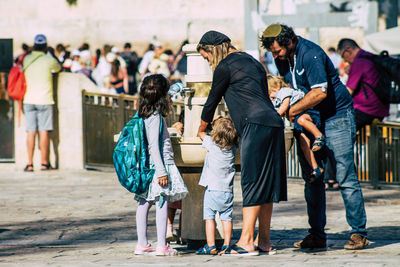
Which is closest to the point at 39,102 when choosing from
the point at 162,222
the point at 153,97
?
the point at 153,97

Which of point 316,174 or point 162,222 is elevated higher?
point 316,174

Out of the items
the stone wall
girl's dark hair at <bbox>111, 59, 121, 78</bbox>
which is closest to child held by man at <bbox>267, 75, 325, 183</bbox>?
girl's dark hair at <bbox>111, 59, 121, 78</bbox>

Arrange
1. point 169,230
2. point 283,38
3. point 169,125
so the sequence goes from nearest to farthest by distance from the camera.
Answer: point 283,38
point 169,230
point 169,125

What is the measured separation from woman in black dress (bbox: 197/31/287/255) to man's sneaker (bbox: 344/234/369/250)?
0.79 meters

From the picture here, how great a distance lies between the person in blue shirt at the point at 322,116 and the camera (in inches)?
278

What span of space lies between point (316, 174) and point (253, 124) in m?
0.91

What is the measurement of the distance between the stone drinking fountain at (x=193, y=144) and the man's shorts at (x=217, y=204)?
0.24 meters

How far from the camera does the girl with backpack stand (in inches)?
274

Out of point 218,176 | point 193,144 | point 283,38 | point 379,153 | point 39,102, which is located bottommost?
point 379,153

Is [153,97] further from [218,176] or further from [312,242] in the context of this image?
[312,242]

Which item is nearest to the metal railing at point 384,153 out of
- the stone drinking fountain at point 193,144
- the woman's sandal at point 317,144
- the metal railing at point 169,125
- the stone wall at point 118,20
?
the metal railing at point 169,125

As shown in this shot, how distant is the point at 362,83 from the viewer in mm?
11719

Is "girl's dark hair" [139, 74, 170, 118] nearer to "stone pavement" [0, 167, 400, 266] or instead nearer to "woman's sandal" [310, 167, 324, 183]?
"stone pavement" [0, 167, 400, 266]

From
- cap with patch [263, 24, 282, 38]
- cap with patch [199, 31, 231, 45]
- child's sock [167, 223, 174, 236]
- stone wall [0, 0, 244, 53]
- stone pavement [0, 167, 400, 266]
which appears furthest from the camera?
stone wall [0, 0, 244, 53]
